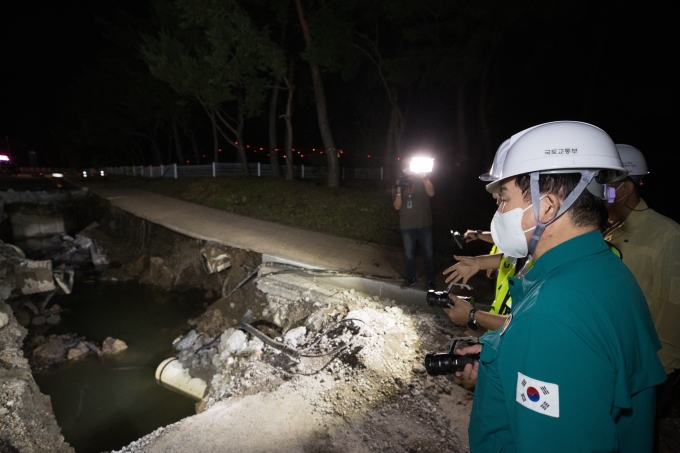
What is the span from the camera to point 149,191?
17500 millimetres

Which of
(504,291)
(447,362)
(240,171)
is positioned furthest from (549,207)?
(240,171)

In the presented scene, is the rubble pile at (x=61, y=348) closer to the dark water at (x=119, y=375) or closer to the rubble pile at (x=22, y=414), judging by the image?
the dark water at (x=119, y=375)

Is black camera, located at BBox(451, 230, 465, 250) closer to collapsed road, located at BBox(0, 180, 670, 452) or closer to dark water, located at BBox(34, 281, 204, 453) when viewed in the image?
collapsed road, located at BBox(0, 180, 670, 452)

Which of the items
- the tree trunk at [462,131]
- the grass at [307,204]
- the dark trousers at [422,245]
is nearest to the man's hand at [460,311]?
the dark trousers at [422,245]

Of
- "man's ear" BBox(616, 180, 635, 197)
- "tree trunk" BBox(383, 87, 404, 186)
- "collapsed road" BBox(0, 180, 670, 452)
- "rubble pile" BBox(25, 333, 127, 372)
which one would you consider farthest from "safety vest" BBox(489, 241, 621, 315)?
"tree trunk" BBox(383, 87, 404, 186)

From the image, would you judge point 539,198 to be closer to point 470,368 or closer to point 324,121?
point 470,368

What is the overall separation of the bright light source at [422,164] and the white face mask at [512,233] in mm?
3834

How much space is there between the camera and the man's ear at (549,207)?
4.08 feet

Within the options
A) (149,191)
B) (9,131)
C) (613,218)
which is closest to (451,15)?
(613,218)

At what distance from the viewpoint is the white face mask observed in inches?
54.5

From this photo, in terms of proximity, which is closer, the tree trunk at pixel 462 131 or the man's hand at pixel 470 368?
the man's hand at pixel 470 368

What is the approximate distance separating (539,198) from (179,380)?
5263mm

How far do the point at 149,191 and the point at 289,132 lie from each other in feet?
27.4

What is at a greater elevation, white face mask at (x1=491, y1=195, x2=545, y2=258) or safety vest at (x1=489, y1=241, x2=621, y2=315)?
white face mask at (x1=491, y1=195, x2=545, y2=258)
